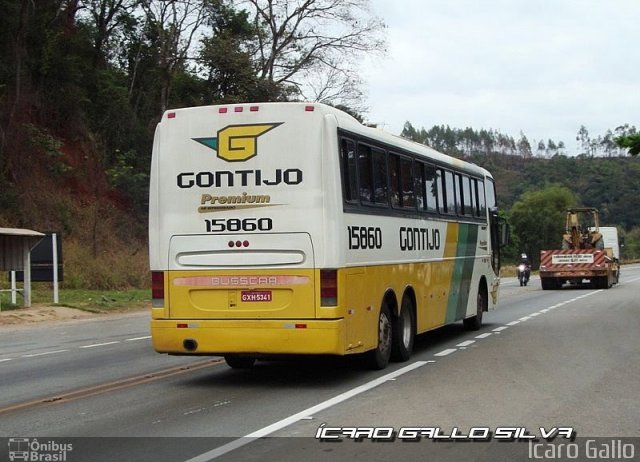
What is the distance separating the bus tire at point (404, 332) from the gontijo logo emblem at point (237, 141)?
11.5 feet

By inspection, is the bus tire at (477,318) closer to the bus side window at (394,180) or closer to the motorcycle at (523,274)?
the bus side window at (394,180)

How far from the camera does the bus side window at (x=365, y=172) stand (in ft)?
38.8

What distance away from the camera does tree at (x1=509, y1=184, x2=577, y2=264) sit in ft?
342

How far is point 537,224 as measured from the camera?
4144 inches

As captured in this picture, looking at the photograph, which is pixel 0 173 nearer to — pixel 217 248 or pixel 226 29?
pixel 226 29

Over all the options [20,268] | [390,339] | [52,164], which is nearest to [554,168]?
[52,164]

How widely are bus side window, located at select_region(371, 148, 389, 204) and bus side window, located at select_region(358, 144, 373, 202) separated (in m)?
0.19

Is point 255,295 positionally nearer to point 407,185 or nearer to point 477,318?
point 407,185

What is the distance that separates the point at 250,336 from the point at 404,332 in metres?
3.21

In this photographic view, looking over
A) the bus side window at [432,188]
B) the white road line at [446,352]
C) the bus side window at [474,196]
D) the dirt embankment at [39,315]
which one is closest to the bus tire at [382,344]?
the white road line at [446,352]

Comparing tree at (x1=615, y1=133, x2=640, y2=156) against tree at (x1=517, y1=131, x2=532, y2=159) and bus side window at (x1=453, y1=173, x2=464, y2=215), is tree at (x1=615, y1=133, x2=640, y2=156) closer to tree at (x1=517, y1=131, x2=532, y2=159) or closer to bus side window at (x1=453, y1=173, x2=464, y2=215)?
bus side window at (x1=453, y1=173, x2=464, y2=215)

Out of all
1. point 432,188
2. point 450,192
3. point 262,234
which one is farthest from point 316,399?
point 450,192

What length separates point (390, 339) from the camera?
12.8 meters

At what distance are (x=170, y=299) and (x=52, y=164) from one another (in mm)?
30024
